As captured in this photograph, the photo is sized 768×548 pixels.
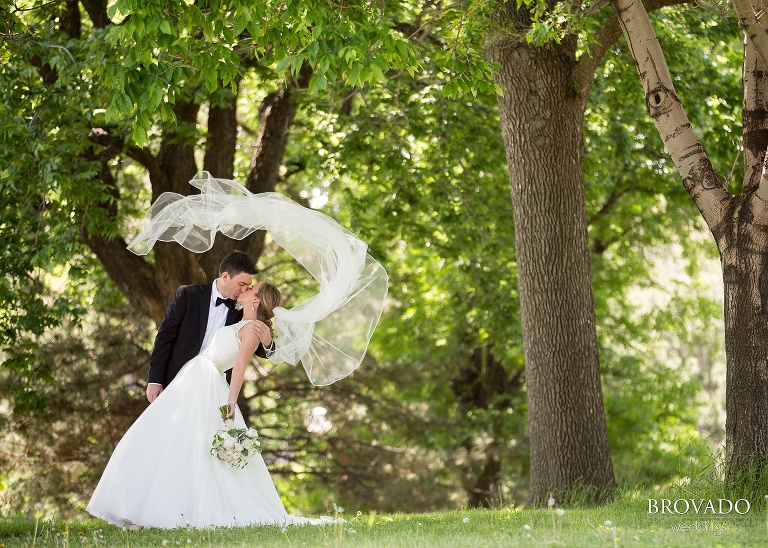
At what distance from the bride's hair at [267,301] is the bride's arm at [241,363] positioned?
0.85ft

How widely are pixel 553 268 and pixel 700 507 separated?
297 centimetres

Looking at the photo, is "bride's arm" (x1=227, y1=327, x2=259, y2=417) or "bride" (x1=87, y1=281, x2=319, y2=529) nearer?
"bride" (x1=87, y1=281, x2=319, y2=529)

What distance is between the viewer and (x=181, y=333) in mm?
7996

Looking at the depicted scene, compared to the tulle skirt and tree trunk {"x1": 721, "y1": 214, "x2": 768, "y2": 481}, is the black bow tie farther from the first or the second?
tree trunk {"x1": 721, "y1": 214, "x2": 768, "y2": 481}

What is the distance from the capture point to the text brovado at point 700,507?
6961 mm

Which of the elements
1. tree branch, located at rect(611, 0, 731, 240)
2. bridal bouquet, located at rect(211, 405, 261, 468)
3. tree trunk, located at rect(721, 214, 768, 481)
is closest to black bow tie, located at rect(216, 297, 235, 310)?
bridal bouquet, located at rect(211, 405, 261, 468)

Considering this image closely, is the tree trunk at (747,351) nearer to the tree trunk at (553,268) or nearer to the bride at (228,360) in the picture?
the tree trunk at (553,268)

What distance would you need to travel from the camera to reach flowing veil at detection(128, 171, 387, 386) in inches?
308

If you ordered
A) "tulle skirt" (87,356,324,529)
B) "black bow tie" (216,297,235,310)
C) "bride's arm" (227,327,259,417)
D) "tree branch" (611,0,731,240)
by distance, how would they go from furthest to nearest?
"black bow tie" (216,297,235,310) < "tree branch" (611,0,731,240) < "bride's arm" (227,327,259,417) < "tulle skirt" (87,356,324,529)

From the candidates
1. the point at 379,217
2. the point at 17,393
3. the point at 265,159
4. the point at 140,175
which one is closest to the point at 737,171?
the point at 379,217

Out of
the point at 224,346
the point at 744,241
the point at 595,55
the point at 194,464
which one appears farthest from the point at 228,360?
the point at 595,55

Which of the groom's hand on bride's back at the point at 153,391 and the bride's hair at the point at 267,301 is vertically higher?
the bride's hair at the point at 267,301

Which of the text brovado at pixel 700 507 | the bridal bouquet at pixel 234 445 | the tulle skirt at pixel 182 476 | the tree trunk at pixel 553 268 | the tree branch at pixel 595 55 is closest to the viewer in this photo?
the text brovado at pixel 700 507

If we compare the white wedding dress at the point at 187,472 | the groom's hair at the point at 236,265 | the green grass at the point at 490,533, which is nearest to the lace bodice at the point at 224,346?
the white wedding dress at the point at 187,472
